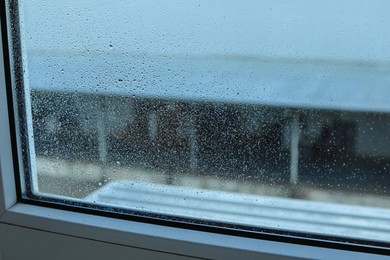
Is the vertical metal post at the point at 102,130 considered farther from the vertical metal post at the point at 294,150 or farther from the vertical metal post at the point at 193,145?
the vertical metal post at the point at 294,150

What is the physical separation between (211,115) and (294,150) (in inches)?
6.1

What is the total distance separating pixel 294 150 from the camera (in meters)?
0.75

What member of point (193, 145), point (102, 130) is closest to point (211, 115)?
point (193, 145)

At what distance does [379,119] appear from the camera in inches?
27.0

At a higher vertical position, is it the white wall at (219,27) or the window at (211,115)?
the white wall at (219,27)

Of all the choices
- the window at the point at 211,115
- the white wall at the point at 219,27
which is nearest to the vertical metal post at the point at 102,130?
the window at the point at 211,115

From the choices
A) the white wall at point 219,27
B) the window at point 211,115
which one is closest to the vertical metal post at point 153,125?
the window at point 211,115

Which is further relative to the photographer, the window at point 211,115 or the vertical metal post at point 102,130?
the vertical metal post at point 102,130

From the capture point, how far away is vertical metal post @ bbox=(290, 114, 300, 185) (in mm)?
739

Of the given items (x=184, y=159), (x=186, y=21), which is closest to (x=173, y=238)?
(x=184, y=159)

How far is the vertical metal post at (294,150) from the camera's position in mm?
739

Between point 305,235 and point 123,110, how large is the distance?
0.39m

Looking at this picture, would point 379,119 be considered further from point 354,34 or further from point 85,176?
point 85,176

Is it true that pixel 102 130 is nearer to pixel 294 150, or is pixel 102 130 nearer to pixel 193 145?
pixel 193 145
